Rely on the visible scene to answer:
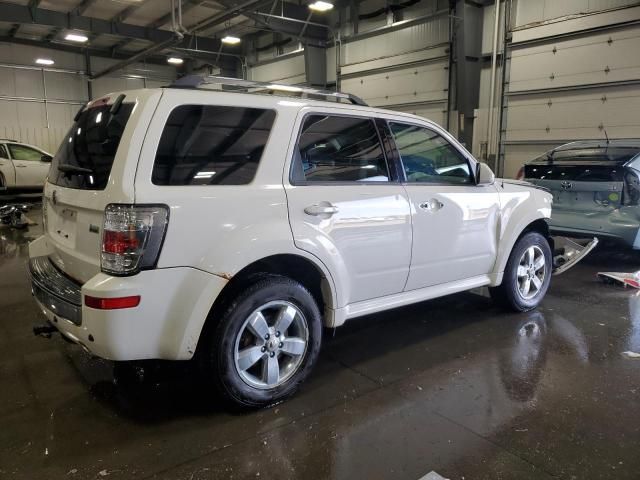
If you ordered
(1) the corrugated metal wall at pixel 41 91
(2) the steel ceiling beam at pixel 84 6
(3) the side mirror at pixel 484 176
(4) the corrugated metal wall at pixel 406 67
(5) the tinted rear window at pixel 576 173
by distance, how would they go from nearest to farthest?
(3) the side mirror at pixel 484 176 → (5) the tinted rear window at pixel 576 173 → (4) the corrugated metal wall at pixel 406 67 → (2) the steel ceiling beam at pixel 84 6 → (1) the corrugated metal wall at pixel 41 91

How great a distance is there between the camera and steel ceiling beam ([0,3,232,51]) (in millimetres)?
12828

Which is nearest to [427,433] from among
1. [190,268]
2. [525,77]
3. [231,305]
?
[231,305]

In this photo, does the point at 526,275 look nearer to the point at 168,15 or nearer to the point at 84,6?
the point at 168,15

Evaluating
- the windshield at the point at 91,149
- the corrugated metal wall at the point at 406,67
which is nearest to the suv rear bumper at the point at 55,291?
the windshield at the point at 91,149

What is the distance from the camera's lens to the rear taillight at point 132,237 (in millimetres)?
2246

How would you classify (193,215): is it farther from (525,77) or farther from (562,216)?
(525,77)

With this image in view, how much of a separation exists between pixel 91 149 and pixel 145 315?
39.4 inches

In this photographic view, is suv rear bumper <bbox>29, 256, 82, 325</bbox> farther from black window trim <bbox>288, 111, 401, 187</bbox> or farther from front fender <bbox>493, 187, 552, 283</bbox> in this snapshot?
front fender <bbox>493, 187, 552, 283</bbox>

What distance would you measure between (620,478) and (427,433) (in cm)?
86

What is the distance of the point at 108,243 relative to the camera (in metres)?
2.27

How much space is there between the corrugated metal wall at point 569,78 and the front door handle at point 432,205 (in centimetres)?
751

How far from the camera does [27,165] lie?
13.0m

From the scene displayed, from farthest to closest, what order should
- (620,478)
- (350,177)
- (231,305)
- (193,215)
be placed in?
(350,177), (231,305), (193,215), (620,478)

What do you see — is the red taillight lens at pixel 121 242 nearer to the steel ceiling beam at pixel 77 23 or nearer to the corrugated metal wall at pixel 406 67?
the corrugated metal wall at pixel 406 67
